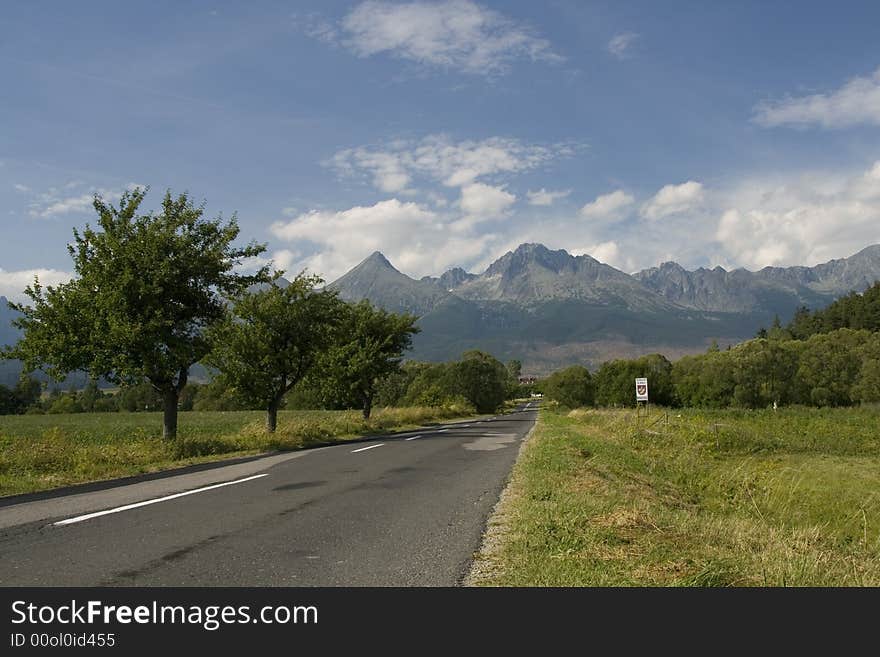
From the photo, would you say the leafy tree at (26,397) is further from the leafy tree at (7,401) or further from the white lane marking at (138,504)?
A: the white lane marking at (138,504)

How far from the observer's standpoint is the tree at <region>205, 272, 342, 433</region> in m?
25.9

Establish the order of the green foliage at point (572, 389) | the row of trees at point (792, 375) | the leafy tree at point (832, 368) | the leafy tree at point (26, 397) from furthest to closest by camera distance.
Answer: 1. the green foliage at point (572, 389)
2. the leafy tree at point (26, 397)
3. the leafy tree at point (832, 368)
4. the row of trees at point (792, 375)

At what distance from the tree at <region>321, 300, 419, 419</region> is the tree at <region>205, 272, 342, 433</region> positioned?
22.1ft

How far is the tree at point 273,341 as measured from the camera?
2588 centimetres

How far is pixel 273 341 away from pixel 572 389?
386ft

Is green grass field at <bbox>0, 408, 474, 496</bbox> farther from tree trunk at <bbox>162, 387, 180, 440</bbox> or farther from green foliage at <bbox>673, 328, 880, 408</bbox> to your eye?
green foliage at <bbox>673, 328, 880, 408</bbox>

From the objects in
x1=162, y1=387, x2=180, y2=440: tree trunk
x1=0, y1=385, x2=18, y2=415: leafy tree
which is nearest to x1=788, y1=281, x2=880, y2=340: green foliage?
x1=162, y1=387, x2=180, y2=440: tree trunk

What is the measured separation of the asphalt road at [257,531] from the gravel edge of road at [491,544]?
0.39 feet

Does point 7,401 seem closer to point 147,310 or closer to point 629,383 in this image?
point 147,310

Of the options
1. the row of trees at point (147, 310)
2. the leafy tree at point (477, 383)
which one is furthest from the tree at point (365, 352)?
the leafy tree at point (477, 383)

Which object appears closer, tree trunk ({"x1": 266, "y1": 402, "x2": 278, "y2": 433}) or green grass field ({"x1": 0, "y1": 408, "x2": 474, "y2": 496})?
green grass field ({"x1": 0, "y1": 408, "x2": 474, "y2": 496})

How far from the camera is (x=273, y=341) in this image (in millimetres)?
26812

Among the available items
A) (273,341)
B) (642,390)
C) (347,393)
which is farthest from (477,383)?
(273,341)

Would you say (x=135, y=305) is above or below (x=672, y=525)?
above
